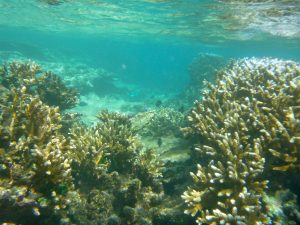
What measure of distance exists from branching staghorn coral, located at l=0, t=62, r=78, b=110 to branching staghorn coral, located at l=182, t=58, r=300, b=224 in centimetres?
667

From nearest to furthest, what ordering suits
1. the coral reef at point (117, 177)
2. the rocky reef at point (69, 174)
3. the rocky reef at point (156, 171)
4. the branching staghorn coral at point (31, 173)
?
the branching staghorn coral at point (31, 173)
the rocky reef at point (69, 174)
the rocky reef at point (156, 171)
the coral reef at point (117, 177)

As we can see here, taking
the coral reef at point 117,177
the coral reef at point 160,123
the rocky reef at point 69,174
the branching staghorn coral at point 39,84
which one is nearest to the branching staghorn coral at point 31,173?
the rocky reef at point 69,174

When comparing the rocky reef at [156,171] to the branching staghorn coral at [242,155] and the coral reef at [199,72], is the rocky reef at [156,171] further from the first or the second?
the coral reef at [199,72]

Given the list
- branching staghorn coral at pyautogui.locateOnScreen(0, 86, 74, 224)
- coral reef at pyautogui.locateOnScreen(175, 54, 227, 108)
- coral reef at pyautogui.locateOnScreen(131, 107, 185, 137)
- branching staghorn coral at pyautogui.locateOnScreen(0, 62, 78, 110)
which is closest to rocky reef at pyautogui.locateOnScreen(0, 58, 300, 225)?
branching staghorn coral at pyautogui.locateOnScreen(0, 86, 74, 224)

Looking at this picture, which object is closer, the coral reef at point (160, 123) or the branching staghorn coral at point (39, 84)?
the branching staghorn coral at point (39, 84)

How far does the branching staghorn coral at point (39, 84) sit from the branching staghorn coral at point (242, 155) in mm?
6672

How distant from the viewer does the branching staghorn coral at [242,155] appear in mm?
5062

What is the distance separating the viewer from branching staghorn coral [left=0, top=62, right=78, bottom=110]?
1123 centimetres

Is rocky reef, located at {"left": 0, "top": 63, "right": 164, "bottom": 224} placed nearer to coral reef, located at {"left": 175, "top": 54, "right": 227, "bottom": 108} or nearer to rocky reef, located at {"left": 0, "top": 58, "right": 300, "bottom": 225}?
rocky reef, located at {"left": 0, "top": 58, "right": 300, "bottom": 225}

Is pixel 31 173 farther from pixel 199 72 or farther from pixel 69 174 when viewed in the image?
pixel 199 72

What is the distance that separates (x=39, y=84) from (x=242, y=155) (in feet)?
30.9

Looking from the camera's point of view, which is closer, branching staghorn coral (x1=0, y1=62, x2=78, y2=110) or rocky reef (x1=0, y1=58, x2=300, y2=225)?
rocky reef (x1=0, y1=58, x2=300, y2=225)

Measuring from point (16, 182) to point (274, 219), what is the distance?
16.6ft

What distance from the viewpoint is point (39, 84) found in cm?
1150
